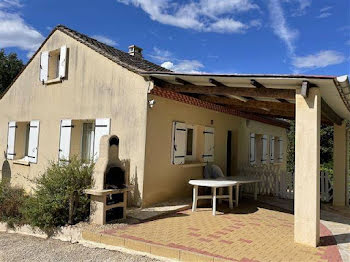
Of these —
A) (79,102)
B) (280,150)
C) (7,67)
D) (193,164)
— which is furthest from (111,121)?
(7,67)

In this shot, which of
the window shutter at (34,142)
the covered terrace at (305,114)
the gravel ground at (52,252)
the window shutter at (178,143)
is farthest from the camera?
the window shutter at (34,142)

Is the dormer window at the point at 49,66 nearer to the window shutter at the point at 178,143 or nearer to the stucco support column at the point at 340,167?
the window shutter at the point at 178,143

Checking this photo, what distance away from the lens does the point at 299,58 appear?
12.0 metres

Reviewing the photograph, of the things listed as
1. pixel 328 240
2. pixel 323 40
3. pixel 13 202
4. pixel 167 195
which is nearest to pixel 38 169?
pixel 13 202

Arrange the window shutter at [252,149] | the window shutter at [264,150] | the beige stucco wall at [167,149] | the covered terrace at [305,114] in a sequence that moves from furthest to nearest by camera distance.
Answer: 1. the window shutter at [264,150]
2. the window shutter at [252,149]
3. the beige stucco wall at [167,149]
4. the covered terrace at [305,114]

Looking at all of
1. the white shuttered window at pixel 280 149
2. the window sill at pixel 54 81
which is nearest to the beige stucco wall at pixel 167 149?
the window sill at pixel 54 81

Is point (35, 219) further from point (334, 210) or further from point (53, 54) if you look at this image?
point (334, 210)

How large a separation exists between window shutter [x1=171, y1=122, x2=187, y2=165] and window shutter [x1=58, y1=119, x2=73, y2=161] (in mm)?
3471

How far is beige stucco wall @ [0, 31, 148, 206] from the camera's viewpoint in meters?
7.57

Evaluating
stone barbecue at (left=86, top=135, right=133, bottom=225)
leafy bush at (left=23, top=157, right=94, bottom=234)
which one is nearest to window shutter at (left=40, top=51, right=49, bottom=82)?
leafy bush at (left=23, top=157, right=94, bottom=234)

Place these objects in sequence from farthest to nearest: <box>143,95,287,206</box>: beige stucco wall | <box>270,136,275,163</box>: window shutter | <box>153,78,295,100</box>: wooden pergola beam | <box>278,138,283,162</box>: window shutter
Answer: <box>278,138,283,162</box>: window shutter < <box>270,136,275,163</box>: window shutter < <box>143,95,287,206</box>: beige stucco wall < <box>153,78,295,100</box>: wooden pergola beam

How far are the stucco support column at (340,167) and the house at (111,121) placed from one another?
3460 millimetres

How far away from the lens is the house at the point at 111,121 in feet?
25.0

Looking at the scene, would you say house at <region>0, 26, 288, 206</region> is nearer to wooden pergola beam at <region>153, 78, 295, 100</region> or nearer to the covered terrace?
wooden pergola beam at <region>153, 78, 295, 100</region>
